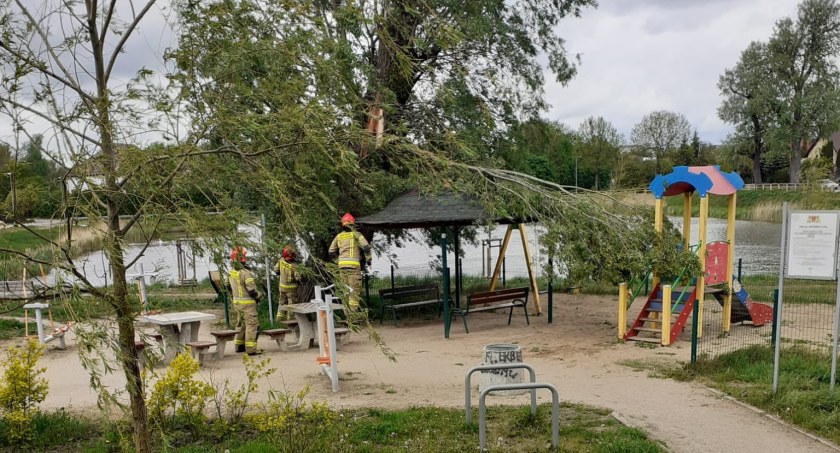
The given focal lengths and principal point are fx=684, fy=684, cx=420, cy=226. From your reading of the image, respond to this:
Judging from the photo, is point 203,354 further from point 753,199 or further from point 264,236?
point 753,199

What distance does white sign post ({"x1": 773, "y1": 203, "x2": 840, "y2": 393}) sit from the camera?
7.02 meters

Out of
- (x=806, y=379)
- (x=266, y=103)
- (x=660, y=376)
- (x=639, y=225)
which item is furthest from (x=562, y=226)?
(x=266, y=103)

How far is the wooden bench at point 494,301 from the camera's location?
12.3 m

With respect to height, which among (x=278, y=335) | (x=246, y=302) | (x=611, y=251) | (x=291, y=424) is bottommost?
(x=278, y=335)

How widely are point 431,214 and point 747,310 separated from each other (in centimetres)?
572

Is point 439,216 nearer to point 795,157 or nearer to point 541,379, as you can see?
point 541,379

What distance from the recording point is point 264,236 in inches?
171

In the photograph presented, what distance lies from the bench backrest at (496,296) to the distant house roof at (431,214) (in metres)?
1.33

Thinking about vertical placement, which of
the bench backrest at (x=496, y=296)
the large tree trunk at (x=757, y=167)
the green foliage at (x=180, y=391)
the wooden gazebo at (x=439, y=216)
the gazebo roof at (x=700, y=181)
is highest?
the large tree trunk at (x=757, y=167)

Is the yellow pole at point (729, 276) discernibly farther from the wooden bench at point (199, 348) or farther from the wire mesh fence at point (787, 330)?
the wooden bench at point (199, 348)

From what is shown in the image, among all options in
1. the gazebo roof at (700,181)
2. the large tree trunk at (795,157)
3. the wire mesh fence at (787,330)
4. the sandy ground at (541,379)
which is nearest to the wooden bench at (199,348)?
the sandy ground at (541,379)

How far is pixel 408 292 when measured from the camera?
548 inches

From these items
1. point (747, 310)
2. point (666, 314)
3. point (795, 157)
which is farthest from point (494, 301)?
point (795, 157)

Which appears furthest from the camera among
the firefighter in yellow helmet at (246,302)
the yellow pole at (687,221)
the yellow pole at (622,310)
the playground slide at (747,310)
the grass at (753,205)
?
the grass at (753,205)
